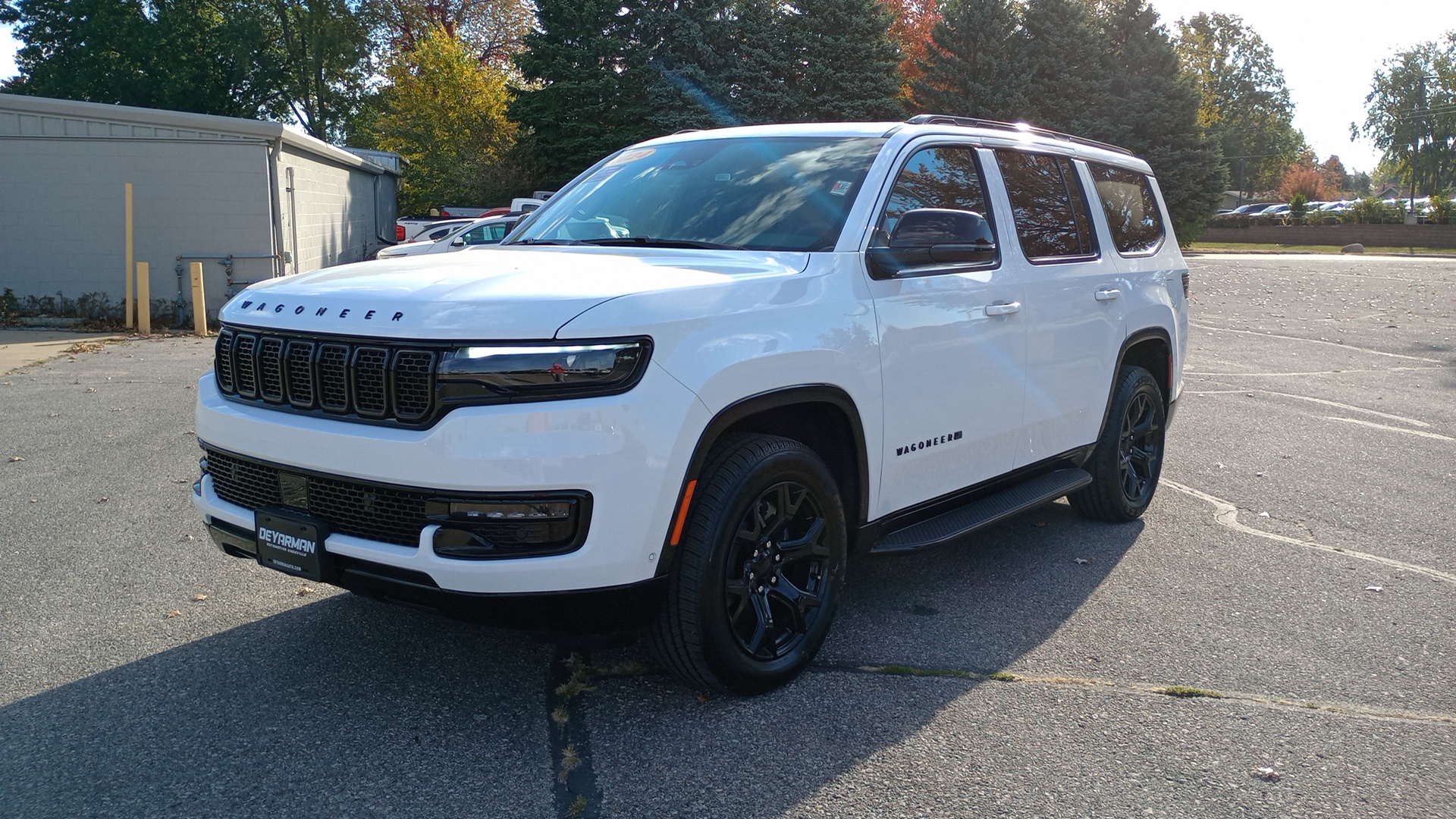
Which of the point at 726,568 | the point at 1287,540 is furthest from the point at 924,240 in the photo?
the point at 1287,540

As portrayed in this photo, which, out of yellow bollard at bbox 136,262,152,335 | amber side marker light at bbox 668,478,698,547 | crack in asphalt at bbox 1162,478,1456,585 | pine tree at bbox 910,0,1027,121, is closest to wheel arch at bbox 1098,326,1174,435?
crack in asphalt at bbox 1162,478,1456,585

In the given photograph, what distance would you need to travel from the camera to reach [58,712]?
353 centimetres

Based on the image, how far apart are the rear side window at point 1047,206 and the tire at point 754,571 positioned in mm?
1841

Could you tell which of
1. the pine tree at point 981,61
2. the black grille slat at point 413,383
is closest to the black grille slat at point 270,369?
Answer: the black grille slat at point 413,383

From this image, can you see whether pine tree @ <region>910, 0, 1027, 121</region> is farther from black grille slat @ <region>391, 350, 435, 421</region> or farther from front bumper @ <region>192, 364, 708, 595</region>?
black grille slat @ <region>391, 350, 435, 421</region>

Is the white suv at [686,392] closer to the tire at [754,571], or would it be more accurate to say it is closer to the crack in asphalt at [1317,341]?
the tire at [754,571]

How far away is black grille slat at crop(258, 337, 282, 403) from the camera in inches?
136

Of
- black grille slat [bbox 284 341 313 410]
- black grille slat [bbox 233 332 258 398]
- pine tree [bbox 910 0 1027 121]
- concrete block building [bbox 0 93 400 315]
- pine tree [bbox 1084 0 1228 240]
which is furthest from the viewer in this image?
pine tree [bbox 1084 0 1228 240]

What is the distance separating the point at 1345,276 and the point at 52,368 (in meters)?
28.8

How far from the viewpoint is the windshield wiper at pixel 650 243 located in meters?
4.15

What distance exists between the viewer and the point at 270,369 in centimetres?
350

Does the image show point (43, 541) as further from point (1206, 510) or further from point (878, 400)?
point (1206, 510)

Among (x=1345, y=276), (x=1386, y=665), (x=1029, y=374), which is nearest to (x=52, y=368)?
(x=1029, y=374)

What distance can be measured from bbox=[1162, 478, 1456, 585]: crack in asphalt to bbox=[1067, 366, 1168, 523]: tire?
0.44 metres
